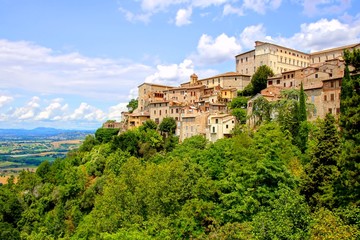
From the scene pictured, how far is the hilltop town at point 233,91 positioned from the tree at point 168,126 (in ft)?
3.23

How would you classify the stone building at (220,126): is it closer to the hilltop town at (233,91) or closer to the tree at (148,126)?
the hilltop town at (233,91)

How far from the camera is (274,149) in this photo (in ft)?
94.2

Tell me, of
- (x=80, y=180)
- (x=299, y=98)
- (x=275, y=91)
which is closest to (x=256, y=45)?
(x=275, y=91)

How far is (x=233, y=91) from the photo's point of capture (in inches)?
3091

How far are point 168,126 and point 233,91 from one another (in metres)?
18.0

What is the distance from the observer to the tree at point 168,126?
69.6 meters

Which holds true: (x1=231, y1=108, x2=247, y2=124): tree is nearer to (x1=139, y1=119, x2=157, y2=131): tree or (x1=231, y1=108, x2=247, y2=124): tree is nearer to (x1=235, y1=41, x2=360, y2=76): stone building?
(x1=139, y1=119, x2=157, y2=131): tree

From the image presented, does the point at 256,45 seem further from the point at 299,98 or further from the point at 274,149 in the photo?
the point at 274,149

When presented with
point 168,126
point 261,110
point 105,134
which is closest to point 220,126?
point 261,110

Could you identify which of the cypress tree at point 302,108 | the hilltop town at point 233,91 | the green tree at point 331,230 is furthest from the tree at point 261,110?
the green tree at point 331,230

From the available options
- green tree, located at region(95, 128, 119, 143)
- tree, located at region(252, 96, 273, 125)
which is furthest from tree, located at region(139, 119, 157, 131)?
tree, located at region(252, 96, 273, 125)

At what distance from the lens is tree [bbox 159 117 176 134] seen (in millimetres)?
69562

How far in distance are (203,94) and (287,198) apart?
61899 millimetres

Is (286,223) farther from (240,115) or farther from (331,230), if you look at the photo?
(240,115)
